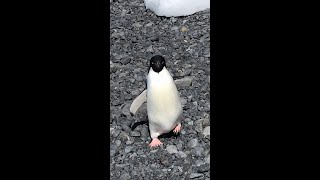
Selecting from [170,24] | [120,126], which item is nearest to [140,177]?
[120,126]

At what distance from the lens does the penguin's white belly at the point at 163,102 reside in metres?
3.43

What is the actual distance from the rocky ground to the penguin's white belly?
0.16 m

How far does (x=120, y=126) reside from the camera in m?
3.85

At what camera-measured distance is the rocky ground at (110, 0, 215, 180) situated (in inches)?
135

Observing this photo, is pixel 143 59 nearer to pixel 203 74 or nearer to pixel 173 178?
pixel 203 74

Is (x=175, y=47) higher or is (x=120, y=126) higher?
(x=175, y=47)

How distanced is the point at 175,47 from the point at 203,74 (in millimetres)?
626

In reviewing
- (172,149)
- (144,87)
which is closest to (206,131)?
(172,149)

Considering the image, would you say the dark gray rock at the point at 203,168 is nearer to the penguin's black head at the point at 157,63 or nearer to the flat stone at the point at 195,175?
the flat stone at the point at 195,175

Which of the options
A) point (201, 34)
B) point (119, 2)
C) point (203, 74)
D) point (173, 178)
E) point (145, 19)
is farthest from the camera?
point (119, 2)

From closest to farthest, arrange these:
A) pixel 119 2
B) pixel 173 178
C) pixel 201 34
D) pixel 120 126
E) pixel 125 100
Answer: pixel 173 178 → pixel 120 126 → pixel 125 100 → pixel 201 34 → pixel 119 2

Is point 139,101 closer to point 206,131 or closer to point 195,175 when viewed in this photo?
point 206,131

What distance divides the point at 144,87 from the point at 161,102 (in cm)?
93

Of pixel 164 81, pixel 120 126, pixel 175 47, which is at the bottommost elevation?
pixel 120 126
